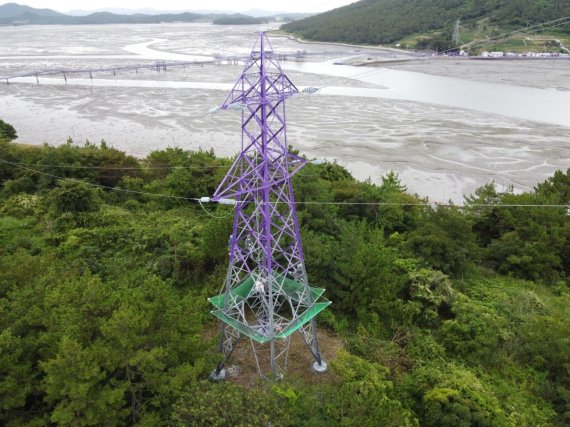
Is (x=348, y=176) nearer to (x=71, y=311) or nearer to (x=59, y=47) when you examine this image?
(x=71, y=311)

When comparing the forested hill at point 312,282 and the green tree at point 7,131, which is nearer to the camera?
the forested hill at point 312,282

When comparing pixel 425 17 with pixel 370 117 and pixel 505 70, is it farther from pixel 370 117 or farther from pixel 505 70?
pixel 370 117

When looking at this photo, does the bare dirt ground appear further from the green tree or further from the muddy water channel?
the green tree

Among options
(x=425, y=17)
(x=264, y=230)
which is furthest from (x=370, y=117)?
(x=425, y=17)

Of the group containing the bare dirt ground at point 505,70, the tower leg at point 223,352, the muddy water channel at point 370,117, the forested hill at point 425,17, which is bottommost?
the tower leg at point 223,352

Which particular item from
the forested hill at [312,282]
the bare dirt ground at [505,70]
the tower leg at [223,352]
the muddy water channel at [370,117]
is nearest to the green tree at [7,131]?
the muddy water channel at [370,117]

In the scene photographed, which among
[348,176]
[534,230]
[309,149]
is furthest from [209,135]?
[534,230]

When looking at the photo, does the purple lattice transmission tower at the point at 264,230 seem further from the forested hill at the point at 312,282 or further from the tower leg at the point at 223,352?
the forested hill at the point at 312,282
